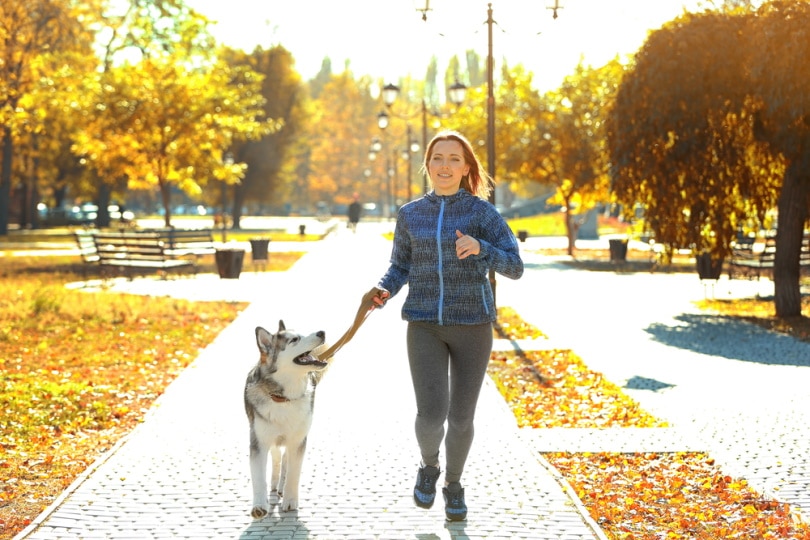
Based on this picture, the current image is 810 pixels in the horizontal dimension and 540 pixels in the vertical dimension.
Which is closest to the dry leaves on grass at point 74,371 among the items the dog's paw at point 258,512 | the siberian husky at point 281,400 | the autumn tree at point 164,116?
the dog's paw at point 258,512

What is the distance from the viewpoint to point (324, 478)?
263 inches

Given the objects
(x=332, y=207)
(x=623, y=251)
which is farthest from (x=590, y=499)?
(x=332, y=207)

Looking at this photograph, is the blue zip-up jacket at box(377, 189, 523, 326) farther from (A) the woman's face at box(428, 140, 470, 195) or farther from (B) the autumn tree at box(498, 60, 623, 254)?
(B) the autumn tree at box(498, 60, 623, 254)

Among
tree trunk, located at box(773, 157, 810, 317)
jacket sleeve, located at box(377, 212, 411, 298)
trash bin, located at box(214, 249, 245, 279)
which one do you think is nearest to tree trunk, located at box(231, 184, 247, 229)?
trash bin, located at box(214, 249, 245, 279)

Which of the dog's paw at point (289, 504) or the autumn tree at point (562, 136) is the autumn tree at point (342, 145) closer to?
the autumn tree at point (562, 136)

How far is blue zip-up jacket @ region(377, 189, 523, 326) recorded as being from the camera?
18.0 ft

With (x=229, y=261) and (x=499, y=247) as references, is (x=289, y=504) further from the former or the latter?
(x=229, y=261)

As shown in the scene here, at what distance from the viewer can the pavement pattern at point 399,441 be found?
5.75 m

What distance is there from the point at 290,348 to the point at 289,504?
974mm

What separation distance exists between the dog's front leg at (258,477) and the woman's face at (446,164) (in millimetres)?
1574

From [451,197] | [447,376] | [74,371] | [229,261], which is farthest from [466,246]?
[229,261]

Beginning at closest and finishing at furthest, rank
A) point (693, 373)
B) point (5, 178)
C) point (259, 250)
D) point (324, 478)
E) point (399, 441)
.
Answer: point (324, 478) → point (399, 441) → point (693, 373) → point (259, 250) → point (5, 178)

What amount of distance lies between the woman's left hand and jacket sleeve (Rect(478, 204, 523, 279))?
0.11 metres

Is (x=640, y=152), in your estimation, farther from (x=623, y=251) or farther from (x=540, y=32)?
(x=623, y=251)
